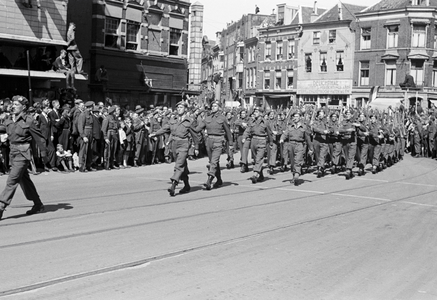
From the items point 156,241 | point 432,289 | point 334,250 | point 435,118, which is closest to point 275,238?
point 334,250

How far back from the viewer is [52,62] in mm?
26672

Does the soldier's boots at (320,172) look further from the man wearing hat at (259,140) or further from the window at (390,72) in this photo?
Answer: the window at (390,72)

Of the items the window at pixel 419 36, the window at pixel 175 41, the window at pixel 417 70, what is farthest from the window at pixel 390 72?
the window at pixel 175 41

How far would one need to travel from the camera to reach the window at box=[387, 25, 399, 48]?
174ft

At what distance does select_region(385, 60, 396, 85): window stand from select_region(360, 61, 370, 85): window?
1976 millimetres

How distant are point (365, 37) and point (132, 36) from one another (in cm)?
2730

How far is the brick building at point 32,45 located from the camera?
24.7 m

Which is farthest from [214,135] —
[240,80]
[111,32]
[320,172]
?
[240,80]

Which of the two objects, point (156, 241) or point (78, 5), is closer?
point (156, 241)

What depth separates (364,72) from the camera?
55875 mm

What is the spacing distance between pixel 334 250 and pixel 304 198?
5.58m

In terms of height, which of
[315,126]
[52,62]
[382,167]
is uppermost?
[52,62]

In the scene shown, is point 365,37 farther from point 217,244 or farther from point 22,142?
point 217,244

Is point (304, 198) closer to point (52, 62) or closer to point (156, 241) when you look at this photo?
point (156, 241)
